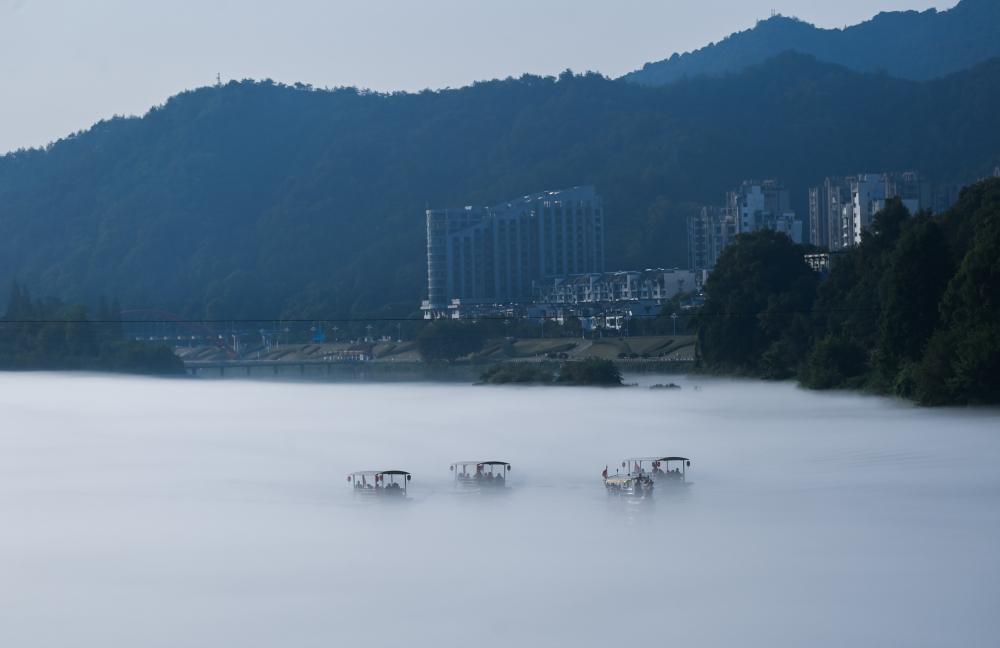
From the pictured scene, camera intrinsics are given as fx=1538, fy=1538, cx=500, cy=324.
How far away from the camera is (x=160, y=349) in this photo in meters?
74.1

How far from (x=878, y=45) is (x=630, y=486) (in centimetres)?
16067

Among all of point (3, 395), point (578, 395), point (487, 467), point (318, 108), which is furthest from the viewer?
point (318, 108)

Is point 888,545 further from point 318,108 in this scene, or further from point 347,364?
point 318,108

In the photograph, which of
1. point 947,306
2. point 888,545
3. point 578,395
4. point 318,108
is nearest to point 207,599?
point 888,545

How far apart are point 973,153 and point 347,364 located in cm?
5232

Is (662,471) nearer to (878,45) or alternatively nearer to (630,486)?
(630,486)

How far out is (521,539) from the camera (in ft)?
62.0

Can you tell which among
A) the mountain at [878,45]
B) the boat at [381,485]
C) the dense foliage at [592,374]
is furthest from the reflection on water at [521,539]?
the mountain at [878,45]

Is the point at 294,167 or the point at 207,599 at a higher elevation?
the point at 294,167

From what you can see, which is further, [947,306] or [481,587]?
[947,306]

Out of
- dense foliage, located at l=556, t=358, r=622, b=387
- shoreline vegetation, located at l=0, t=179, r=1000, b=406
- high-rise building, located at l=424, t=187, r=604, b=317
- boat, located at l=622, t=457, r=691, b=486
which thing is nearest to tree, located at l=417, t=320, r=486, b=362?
shoreline vegetation, located at l=0, t=179, r=1000, b=406

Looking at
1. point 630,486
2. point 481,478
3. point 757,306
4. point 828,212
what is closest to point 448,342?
point 757,306

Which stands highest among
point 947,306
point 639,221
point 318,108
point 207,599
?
point 318,108

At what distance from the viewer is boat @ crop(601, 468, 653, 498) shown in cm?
2211
